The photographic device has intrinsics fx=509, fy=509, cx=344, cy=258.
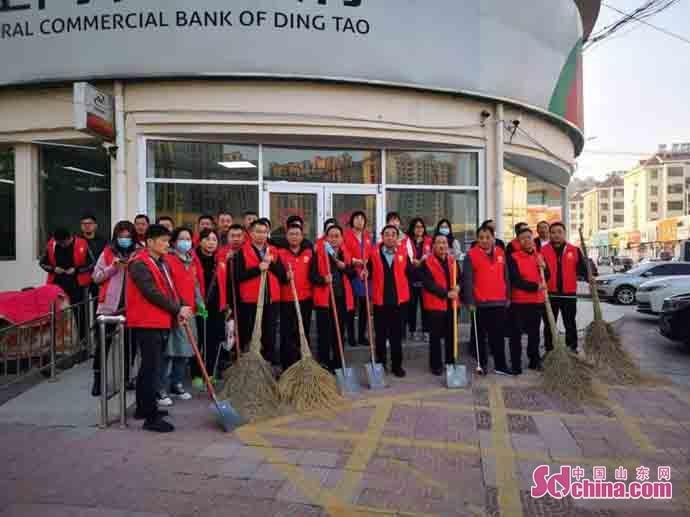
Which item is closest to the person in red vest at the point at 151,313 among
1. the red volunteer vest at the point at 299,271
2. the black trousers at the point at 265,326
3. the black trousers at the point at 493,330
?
the black trousers at the point at 265,326

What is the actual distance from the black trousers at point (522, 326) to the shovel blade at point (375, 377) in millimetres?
1742

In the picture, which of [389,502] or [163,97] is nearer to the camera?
[389,502]

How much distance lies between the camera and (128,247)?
5.26 m

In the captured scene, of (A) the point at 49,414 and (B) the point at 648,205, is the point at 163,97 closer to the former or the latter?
(A) the point at 49,414

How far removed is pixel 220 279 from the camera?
219 inches

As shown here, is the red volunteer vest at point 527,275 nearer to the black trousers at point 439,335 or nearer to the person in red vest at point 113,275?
the black trousers at point 439,335

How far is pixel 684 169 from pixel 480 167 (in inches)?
3540

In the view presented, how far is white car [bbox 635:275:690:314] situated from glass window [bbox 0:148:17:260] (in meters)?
12.7

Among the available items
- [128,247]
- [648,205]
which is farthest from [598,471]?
[648,205]

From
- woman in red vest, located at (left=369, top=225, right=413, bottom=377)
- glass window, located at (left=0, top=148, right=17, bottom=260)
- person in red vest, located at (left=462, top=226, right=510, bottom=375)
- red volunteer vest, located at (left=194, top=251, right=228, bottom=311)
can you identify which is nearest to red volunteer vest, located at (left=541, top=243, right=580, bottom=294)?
person in red vest, located at (left=462, top=226, right=510, bottom=375)

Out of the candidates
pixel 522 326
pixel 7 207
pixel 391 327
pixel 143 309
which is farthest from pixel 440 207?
pixel 7 207

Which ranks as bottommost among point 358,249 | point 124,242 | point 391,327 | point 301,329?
point 391,327

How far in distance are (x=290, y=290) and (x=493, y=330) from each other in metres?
2.47

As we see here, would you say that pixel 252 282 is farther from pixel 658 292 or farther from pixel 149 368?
pixel 658 292
